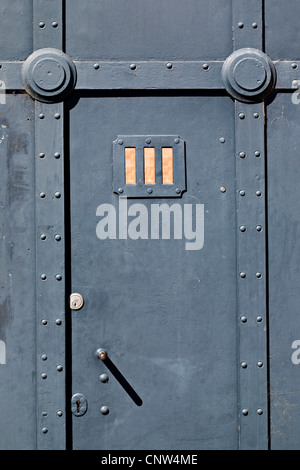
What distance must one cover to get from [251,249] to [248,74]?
63 cm

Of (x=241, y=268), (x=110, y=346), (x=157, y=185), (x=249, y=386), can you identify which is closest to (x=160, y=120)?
(x=157, y=185)

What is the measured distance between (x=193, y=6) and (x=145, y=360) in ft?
4.22

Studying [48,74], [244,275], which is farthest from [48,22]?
[244,275]

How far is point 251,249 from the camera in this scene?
5.19 feet

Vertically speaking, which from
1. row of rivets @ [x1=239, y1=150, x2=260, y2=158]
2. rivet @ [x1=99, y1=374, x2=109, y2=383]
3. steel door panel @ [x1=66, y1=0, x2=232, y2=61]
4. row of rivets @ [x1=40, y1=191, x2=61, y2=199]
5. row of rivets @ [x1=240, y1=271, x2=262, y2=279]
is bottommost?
rivet @ [x1=99, y1=374, x2=109, y2=383]

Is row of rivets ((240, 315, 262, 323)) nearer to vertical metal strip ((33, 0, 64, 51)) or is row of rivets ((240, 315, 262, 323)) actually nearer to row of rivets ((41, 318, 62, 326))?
row of rivets ((41, 318, 62, 326))

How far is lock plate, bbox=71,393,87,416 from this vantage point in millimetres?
1574

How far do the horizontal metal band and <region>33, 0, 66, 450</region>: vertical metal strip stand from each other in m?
0.13

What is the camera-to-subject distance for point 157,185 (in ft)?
5.18

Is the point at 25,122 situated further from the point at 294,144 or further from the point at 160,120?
the point at 294,144

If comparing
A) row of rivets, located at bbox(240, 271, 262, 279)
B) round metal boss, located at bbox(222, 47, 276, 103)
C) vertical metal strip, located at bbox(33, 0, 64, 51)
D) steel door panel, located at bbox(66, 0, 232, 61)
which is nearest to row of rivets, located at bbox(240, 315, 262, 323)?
row of rivets, located at bbox(240, 271, 262, 279)

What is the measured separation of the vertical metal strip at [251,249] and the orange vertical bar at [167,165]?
0.78 ft

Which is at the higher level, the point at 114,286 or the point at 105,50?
the point at 105,50

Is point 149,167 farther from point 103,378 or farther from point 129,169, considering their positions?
point 103,378
